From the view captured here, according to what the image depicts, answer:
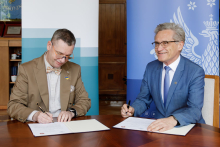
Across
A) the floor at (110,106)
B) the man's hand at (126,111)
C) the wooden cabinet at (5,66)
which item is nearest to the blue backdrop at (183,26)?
the man's hand at (126,111)

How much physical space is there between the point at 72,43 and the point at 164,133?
3.40ft

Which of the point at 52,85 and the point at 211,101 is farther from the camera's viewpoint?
the point at 52,85

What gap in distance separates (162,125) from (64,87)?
3.12ft

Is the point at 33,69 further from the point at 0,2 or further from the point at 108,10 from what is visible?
the point at 108,10

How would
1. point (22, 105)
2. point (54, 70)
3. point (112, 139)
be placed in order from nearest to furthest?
point (112, 139)
point (22, 105)
point (54, 70)

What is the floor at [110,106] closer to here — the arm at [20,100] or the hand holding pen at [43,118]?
the arm at [20,100]

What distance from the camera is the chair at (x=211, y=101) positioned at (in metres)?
1.75

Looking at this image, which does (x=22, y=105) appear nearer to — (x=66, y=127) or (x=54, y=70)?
(x=54, y=70)

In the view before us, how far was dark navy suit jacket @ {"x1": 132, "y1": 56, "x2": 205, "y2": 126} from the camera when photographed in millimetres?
1757

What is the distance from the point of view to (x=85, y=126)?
1434 millimetres

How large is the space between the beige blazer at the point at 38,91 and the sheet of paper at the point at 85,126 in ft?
0.82

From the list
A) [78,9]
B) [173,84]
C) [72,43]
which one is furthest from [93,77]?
[173,84]

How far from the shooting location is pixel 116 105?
19.9 ft

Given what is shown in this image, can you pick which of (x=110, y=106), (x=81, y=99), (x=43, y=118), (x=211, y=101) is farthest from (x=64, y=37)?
(x=110, y=106)
